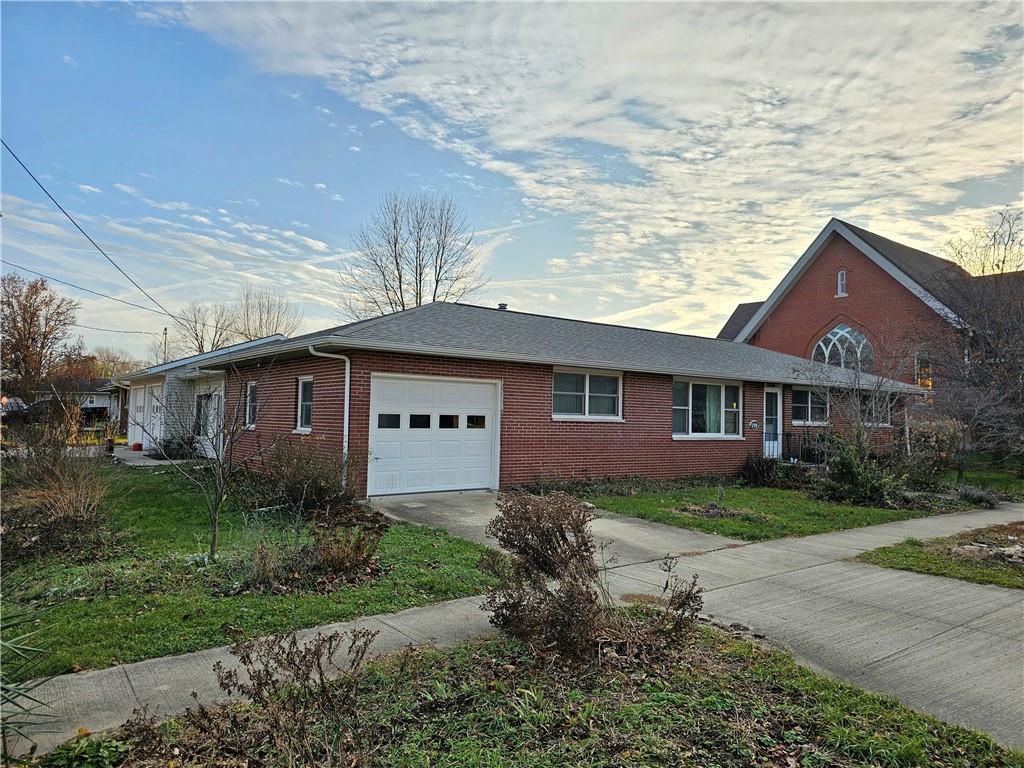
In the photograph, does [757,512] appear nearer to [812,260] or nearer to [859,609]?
[859,609]

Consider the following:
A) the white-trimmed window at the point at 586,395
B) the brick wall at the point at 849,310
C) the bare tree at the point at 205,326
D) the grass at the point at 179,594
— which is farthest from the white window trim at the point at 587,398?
the bare tree at the point at 205,326

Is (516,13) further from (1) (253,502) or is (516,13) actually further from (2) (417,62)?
(1) (253,502)

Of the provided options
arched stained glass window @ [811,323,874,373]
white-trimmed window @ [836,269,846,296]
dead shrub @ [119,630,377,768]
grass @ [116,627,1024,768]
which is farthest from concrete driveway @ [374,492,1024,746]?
white-trimmed window @ [836,269,846,296]

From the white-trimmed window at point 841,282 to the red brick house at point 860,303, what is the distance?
0.15ft

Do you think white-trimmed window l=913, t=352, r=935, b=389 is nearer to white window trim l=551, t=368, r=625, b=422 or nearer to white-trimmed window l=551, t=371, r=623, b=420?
white window trim l=551, t=368, r=625, b=422

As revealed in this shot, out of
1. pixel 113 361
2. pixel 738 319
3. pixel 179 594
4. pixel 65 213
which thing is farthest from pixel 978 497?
pixel 113 361

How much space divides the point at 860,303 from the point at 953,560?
25.2 metres

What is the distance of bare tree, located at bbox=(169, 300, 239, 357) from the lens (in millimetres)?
41188

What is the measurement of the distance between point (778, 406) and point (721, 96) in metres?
11.5

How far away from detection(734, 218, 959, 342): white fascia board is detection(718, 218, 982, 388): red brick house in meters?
0.04

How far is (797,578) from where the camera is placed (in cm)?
681

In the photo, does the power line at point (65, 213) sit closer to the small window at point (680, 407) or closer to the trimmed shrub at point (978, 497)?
the small window at point (680, 407)

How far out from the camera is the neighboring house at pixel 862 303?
80.4 feet

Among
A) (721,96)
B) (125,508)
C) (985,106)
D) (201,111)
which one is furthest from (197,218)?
(985,106)
